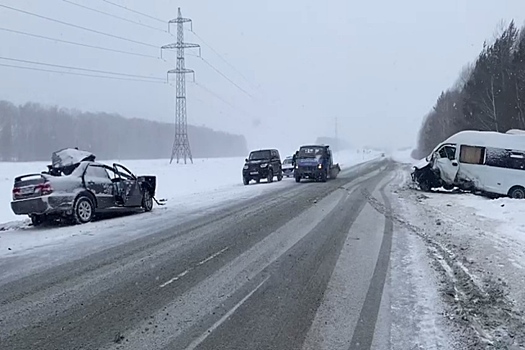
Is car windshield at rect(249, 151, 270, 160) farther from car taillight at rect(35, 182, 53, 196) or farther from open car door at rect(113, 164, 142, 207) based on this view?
car taillight at rect(35, 182, 53, 196)

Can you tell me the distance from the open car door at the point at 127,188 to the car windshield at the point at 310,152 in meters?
16.5

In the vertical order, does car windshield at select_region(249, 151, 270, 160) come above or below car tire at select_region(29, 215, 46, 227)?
above

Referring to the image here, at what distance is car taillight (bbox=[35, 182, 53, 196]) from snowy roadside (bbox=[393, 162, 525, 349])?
8843 millimetres

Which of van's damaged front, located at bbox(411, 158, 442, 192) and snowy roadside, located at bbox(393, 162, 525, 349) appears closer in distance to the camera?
snowy roadside, located at bbox(393, 162, 525, 349)

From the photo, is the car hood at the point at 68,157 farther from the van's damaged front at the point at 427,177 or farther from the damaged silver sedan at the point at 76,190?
the van's damaged front at the point at 427,177

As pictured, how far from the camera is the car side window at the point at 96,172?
1345cm

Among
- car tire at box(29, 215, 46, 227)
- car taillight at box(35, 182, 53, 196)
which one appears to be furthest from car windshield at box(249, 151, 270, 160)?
car taillight at box(35, 182, 53, 196)

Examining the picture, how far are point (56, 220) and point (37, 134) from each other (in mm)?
83707

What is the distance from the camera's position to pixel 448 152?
21906 mm

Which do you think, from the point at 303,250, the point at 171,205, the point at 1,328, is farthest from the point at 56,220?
the point at 1,328

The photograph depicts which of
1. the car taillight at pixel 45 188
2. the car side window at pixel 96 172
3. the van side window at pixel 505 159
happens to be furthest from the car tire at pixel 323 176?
the car taillight at pixel 45 188

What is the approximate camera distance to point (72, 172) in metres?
13.1

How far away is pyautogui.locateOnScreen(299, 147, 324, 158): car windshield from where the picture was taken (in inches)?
1186

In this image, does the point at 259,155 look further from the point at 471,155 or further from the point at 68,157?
the point at 68,157
